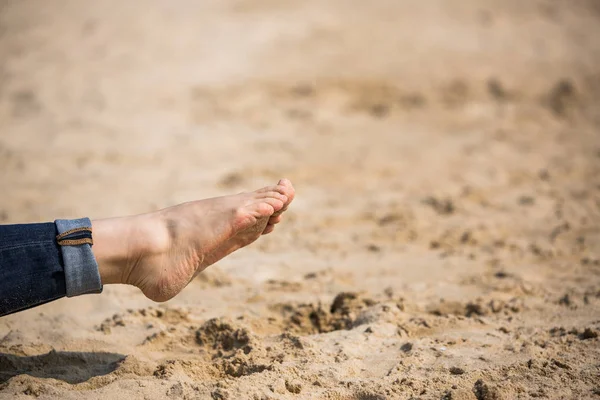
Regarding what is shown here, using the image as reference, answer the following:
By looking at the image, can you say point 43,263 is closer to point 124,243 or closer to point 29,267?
point 29,267

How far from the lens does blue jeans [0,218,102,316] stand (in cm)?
156

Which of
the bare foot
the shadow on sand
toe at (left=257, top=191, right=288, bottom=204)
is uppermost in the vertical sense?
toe at (left=257, top=191, right=288, bottom=204)

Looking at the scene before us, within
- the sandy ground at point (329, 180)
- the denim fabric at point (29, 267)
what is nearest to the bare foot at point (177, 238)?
the denim fabric at point (29, 267)

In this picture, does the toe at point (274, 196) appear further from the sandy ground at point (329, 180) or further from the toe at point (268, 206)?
the sandy ground at point (329, 180)

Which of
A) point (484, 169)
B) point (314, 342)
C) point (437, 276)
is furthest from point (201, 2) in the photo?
point (314, 342)

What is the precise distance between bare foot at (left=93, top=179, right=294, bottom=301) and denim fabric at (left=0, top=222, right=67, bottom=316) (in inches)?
4.9

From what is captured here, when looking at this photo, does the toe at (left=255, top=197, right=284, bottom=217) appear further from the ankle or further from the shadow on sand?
the shadow on sand

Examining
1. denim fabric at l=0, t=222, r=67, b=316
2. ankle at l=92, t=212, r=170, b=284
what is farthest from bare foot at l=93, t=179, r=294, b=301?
denim fabric at l=0, t=222, r=67, b=316

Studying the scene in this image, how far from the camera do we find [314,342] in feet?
6.66

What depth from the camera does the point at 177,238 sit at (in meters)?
1.90

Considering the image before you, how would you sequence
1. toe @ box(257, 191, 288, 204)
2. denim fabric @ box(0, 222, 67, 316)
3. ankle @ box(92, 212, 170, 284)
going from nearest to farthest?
1. denim fabric @ box(0, 222, 67, 316)
2. ankle @ box(92, 212, 170, 284)
3. toe @ box(257, 191, 288, 204)

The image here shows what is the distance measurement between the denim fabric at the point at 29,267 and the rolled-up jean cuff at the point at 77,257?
15 mm

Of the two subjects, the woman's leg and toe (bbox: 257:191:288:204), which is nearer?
the woman's leg

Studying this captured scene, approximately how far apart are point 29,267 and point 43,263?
0.03 m
